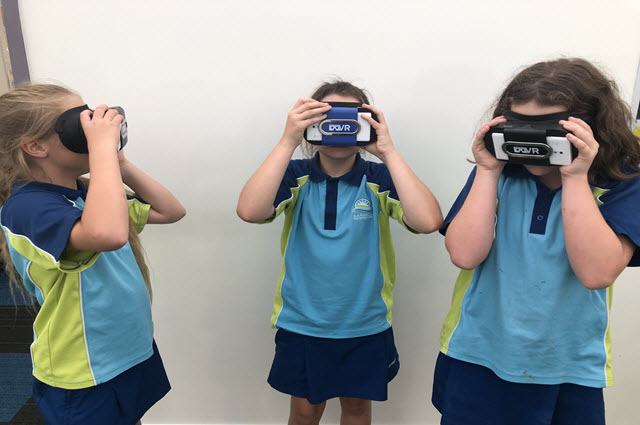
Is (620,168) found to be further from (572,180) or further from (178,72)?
(178,72)

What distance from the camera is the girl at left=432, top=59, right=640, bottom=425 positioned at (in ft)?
2.80

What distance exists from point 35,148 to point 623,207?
1.13 m

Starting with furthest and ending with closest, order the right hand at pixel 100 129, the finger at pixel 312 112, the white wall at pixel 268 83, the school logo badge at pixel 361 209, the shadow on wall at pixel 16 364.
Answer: the shadow on wall at pixel 16 364
the white wall at pixel 268 83
the school logo badge at pixel 361 209
the finger at pixel 312 112
the right hand at pixel 100 129

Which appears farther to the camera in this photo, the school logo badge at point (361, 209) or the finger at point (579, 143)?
the school logo badge at point (361, 209)

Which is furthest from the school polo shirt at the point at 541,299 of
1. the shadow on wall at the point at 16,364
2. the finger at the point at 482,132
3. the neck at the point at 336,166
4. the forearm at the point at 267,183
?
the shadow on wall at the point at 16,364

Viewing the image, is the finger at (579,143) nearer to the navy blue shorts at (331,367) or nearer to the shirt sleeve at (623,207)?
the shirt sleeve at (623,207)

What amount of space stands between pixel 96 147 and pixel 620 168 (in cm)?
100

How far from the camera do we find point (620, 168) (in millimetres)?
897

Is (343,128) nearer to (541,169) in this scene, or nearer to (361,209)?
(361,209)

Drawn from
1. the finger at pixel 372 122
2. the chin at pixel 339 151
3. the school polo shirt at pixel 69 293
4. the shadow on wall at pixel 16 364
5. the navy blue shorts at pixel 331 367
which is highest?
the finger at pixel 372 122

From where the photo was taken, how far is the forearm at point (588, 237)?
0.83m

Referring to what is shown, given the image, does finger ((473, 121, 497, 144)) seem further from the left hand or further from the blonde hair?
the blonde hair

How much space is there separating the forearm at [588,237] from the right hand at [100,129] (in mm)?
852

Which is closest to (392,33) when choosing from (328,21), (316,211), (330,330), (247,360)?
(328,21)
